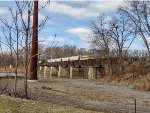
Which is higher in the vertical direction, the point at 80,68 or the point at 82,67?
the point at 82,67

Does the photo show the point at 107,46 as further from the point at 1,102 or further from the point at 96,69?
the point at 1,102

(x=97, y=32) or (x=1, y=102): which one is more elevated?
(x=97, y=32)

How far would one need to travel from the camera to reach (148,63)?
59.3m

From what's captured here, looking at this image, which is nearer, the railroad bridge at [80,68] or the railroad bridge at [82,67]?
the railroad bridge at [82,67]

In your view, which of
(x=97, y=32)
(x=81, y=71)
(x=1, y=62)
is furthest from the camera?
(x=81, y=71)

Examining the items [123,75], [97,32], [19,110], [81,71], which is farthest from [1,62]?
[81,71]

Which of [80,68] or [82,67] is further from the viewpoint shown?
[80,68]

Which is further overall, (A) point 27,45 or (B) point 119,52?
(B) point 119,52

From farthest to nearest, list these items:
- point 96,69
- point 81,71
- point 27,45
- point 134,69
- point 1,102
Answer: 1. point 81,71
2. point 96,69
3. point 134,69
4. point 27,45
5. point 1,102

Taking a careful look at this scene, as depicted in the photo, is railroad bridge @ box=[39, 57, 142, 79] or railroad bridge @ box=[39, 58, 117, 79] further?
railroad bridge @ box=[39, 58, 117, 79]

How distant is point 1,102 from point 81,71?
239 feet

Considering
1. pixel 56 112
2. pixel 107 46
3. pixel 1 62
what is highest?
pixel 107 46

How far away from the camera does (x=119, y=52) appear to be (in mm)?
75062

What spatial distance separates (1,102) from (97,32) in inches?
2615
